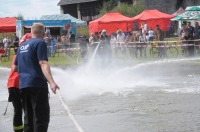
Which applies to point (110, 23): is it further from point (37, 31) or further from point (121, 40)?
point (37, 31)

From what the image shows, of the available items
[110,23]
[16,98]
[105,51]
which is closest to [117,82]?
[105,51]

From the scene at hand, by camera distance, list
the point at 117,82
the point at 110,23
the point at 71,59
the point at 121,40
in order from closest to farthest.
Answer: the point at 117,82
the point at 71,59
the point at 121,40
the point at 110,23

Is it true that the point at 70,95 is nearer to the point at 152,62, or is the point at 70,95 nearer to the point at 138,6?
the point at 152,62

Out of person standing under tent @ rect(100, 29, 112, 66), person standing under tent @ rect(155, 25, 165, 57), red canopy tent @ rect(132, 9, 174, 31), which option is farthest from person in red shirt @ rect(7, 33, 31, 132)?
red canopy tent @ rect(132, 9, 174, 31)

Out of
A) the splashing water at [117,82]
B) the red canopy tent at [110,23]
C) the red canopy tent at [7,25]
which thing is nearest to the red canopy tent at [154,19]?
the red canopy tent at [110,23]

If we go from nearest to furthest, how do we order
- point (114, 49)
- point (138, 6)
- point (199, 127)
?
point (199, 127) → point (114, 49) → point (138, 6)

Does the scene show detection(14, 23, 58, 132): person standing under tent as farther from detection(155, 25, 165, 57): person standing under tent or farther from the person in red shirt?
detection(155, 25, 165, 57): person standing under tent

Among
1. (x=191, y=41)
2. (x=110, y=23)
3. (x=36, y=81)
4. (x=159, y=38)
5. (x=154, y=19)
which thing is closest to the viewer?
(x=36, y=81)

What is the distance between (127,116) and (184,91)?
4.39 meters

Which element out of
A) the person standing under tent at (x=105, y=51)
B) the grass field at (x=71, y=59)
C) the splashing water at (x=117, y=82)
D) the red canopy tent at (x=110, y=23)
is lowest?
the grass field at (x=71, y=59)

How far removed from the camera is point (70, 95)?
13977 mm

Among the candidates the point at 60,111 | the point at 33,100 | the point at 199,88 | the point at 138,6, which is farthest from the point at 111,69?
the point at 138,6

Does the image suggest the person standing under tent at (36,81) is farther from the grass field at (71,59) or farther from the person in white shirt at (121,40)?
the person in white shirt at (121,40)

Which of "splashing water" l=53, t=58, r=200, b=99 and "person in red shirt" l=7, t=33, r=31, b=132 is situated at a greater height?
"person in red shirt" l=7, t=33, r=31, b=132
